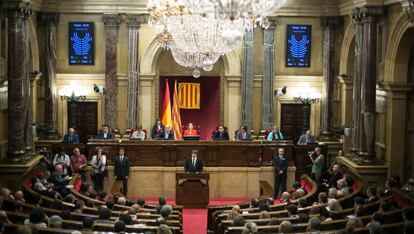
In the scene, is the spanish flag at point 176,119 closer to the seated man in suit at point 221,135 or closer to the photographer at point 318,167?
the seated man in suit at point 221,135

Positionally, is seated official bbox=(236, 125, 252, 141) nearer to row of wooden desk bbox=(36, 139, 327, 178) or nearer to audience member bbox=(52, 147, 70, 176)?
row of wooden desk bbox=(36, 139, 327, 178)

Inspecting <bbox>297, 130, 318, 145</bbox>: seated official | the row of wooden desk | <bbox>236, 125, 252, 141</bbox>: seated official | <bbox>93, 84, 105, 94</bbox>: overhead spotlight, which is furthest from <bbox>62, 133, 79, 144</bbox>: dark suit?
<bbox>297, 130, 318, 145</bbox>: seated official

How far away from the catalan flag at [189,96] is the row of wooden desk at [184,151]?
427 centimetres

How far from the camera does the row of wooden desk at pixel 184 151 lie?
21250 millimetres

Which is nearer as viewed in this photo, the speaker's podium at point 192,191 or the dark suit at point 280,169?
the speaker's podium at point 192,191

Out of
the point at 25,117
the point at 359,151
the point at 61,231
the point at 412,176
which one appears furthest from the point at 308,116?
the point at 61,231

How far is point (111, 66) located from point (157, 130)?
290 centimetres

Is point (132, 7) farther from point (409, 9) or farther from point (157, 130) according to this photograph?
point (409, 9)

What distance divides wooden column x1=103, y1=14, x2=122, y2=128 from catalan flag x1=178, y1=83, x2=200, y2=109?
257 cm

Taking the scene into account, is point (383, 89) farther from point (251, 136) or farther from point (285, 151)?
point (251, 136)

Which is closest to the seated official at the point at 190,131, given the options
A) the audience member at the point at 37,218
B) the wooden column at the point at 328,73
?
the wooden column at the point at 328,73

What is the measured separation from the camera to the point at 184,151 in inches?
838

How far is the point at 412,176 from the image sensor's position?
18125 millimetres

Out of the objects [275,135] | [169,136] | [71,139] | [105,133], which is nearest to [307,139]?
[275,135]
